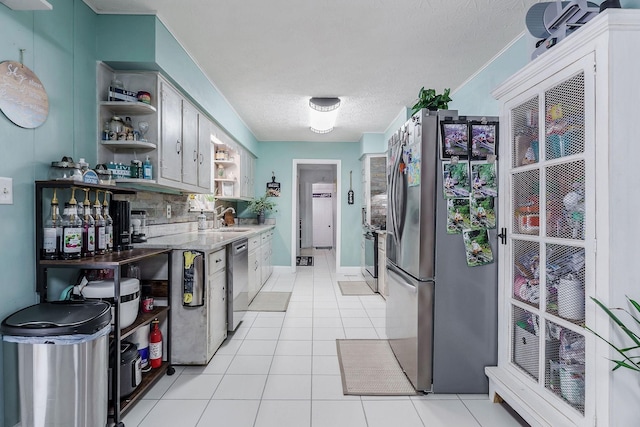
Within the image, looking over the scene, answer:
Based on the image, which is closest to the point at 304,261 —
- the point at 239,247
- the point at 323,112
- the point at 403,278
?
the point at 323,112

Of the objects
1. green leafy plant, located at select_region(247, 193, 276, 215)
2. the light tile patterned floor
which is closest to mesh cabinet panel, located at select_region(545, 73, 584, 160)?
the light tile patterned floor

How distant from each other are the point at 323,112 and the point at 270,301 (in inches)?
101

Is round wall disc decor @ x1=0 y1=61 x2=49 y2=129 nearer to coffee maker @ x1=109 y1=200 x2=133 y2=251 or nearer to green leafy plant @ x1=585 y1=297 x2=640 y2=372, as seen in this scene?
coffee maker @ x1=109 y1=200 x2=133 y2=251

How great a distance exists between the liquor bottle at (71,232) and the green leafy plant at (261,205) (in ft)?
12.7

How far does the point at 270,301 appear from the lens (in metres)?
3.95

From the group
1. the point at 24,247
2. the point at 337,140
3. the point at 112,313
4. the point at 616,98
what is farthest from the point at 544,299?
the point at 337,140

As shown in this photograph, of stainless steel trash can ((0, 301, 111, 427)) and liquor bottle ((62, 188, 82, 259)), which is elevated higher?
liquor bottle ((62, 188, 82, 259))

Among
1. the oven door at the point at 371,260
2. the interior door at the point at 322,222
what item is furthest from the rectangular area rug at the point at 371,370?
the interior door at the point at 322,222

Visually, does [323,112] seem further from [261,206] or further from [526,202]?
[526,202]

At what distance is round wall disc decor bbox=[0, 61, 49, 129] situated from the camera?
1.46 meters

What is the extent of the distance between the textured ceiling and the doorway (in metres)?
2.63

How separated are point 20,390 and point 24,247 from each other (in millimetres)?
697

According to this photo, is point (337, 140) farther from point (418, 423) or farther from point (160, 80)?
point (418, 423)

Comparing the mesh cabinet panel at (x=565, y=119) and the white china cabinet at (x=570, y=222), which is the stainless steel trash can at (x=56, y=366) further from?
the mesh cabinet panel at (x=565, y=119)
